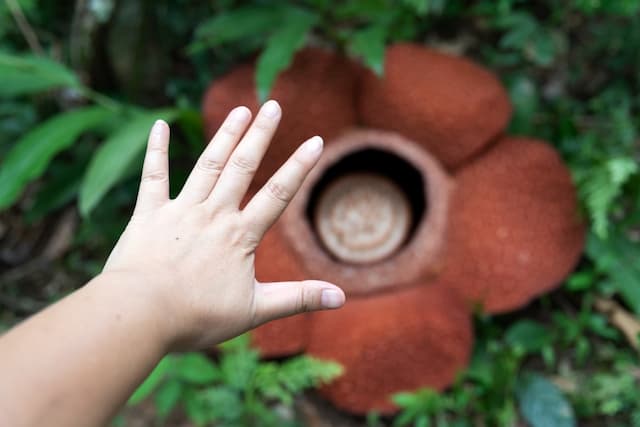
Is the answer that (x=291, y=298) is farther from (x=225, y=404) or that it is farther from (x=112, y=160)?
(x=112, y=160)

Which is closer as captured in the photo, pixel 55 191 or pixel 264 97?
pixel 264 97

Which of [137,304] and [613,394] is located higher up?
[137,304]

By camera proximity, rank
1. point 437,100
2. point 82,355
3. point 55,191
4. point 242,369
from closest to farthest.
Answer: point 82,355, point 242,369, point 437,100, point 55,191

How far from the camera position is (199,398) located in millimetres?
946

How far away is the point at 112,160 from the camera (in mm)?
1012

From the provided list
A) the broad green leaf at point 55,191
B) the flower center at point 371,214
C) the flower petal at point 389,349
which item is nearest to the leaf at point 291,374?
the flower petal at point 389,349

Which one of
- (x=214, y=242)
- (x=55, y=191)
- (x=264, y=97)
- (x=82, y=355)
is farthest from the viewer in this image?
A: (x=55, y=191)

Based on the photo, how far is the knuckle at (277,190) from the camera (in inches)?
23.0

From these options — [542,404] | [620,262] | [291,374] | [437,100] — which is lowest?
[542,404]

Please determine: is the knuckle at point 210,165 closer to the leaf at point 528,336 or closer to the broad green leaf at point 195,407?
the broad green leaf at point 195,407

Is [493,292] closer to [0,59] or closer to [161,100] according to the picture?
[161,100]

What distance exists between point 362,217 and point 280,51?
1.44 ft

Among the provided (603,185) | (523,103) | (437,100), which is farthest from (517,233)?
(523,103)

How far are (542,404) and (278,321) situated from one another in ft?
1.78
